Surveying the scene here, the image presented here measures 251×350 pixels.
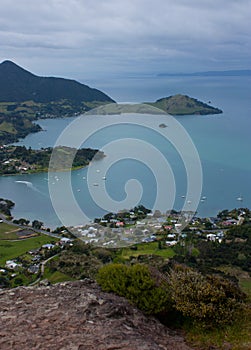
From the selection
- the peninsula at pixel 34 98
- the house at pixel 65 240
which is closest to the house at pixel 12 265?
the house at pixel 65 240

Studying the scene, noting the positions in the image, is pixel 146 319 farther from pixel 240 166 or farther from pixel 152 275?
pixel 240 166

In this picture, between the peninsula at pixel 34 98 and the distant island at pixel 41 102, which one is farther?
the peninsula at pixel 34 98

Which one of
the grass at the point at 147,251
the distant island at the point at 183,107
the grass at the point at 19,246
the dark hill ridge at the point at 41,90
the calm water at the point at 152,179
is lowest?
the grass at the point at 19,246

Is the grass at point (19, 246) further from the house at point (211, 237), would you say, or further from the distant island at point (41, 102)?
the distant island at point (41, 102)

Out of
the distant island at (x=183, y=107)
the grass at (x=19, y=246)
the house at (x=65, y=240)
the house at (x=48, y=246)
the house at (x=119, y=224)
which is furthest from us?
the distant island at (x=183, y=107)

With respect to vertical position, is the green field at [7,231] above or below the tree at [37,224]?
below

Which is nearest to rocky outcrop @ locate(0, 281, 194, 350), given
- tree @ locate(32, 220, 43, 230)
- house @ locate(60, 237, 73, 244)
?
house @ locate(60, 237, 73, 244)

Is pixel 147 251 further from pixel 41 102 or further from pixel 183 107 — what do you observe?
pixel 41 102

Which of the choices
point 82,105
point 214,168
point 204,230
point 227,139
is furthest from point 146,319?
point 82,105

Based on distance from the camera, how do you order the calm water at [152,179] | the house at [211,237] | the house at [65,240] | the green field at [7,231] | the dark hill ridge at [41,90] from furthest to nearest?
the dark hill ridge at [41,90]
the calm water at [152,179]
the green field at [7,231]
the house at [211,237]
the house at [65,240]
